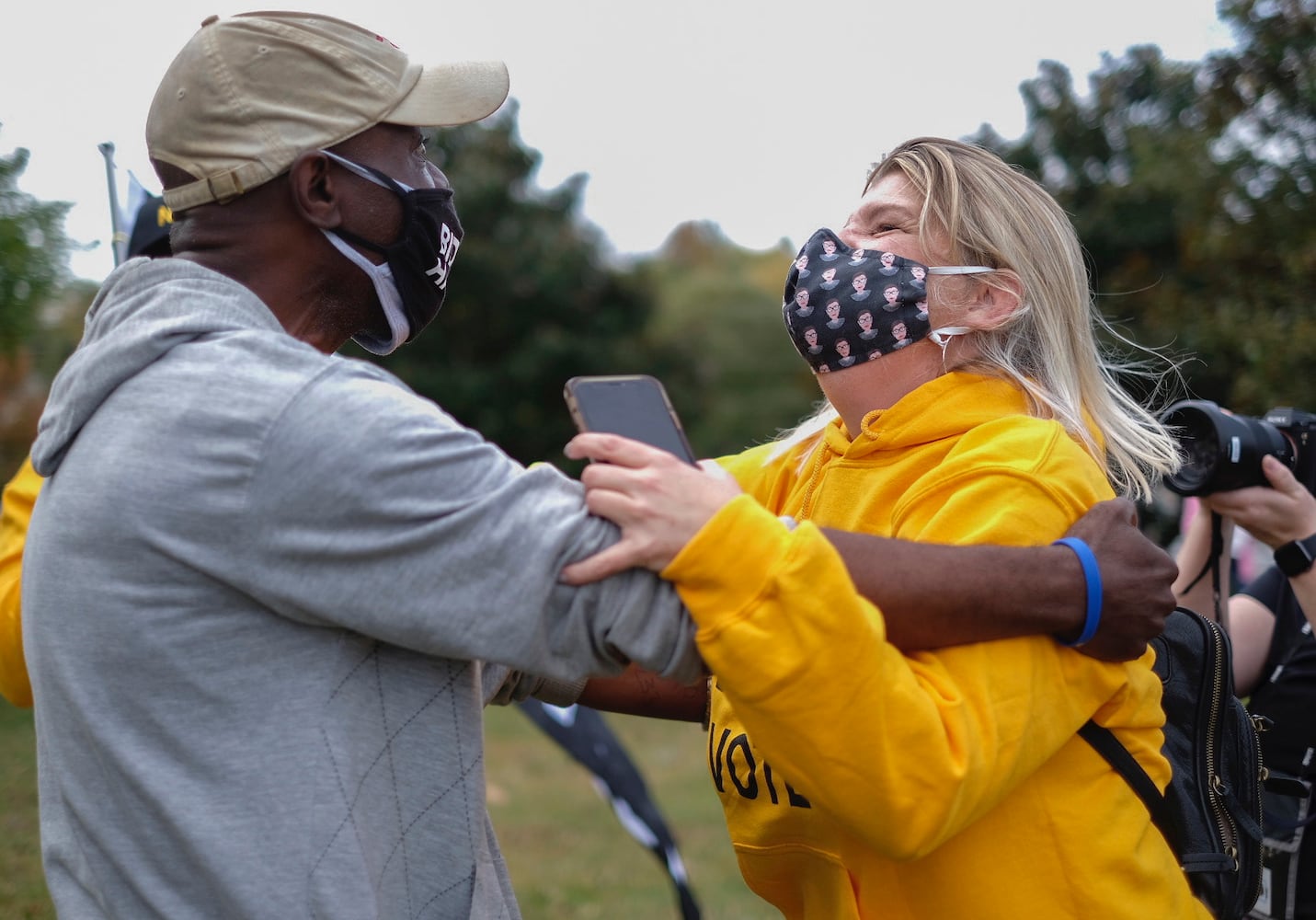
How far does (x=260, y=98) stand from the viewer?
6.96ft

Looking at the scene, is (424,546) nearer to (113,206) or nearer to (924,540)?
(924,540)

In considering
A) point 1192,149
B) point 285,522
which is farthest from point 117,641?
point 1192,149

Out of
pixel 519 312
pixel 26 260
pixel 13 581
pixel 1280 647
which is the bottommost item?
pixel 519 312

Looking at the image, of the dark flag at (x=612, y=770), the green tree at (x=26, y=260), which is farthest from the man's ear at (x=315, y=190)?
the dark flag at (x=612, y=770)

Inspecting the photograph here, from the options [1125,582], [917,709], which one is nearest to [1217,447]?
[1125,582]

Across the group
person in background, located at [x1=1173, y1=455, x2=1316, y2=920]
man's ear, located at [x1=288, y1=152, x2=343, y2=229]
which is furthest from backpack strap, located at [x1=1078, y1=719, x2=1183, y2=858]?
man's ear, located at [x1=288, y1=152, x2=343, y2=229]

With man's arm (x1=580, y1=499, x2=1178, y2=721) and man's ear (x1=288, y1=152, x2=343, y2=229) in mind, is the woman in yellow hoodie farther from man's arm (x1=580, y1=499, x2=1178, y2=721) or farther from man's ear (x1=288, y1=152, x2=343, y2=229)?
man's ear (x1=288, y1=152, x2=343, y2=229)

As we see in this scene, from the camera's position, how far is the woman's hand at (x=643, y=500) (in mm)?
1896

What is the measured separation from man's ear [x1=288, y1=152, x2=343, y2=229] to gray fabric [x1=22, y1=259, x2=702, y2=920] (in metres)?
0.29

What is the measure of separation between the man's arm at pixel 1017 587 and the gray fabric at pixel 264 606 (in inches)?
13.8

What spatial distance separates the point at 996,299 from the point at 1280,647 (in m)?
1.88

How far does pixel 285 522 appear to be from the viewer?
1836 mm

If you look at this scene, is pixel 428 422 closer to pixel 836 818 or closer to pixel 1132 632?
pixel 836 818

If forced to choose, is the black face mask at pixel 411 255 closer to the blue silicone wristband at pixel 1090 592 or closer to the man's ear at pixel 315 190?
the man's ear at pixel 315 190
